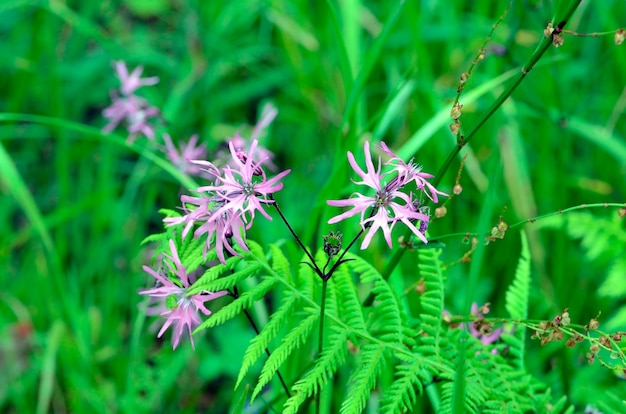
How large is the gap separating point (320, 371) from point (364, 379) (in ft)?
0.27

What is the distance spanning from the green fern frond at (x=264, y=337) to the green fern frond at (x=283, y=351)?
0.02 meters

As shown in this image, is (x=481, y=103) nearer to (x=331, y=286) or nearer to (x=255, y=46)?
(x=255, y=46)

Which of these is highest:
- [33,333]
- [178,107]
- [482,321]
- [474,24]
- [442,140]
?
[178,107]

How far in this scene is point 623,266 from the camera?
1984 millimetres

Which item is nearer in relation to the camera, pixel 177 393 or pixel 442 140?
pixel 177 393

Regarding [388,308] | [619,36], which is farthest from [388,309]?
[619,36]

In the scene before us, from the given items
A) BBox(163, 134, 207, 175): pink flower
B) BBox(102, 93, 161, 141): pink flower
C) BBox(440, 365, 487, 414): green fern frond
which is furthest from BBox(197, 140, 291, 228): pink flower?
BBox(102, 93, 161, 141): pink flower

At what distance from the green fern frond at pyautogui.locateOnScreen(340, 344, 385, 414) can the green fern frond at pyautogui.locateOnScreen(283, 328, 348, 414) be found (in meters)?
0.04

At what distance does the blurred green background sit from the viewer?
232 centimetres

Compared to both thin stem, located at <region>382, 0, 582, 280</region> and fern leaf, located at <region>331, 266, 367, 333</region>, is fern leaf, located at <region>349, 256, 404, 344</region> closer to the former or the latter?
Result: fern leaf, located at <region>331, 266, 367, 333</region>

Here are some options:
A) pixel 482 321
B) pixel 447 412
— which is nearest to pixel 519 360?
pixel 482 321

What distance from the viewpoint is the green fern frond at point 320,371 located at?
3.55 feet

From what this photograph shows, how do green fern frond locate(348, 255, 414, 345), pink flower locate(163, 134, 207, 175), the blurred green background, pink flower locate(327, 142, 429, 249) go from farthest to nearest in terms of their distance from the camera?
the blurred green background → pink flower locate(163, 134, 207, 175) → green fern frond locate(348, 255, 414, 345) → pink flower locate(327, 142, 429, 249)

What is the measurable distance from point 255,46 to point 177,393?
1.82 metres
